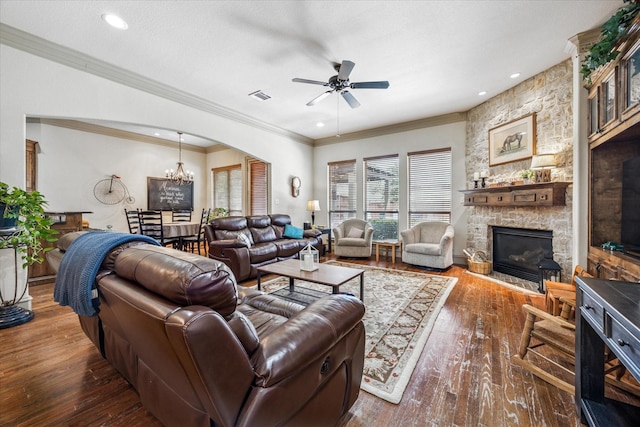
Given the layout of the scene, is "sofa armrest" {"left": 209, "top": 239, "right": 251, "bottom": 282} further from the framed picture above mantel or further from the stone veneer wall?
the framed picture above mantel

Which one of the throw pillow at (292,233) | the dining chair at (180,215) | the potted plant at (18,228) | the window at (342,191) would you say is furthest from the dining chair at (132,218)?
the window at (342,191)

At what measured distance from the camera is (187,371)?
0.89m

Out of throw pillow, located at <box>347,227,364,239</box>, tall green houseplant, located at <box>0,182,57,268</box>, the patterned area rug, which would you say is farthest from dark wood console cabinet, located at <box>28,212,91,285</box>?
throw pillow, located at <box>347,227,364,239</box>

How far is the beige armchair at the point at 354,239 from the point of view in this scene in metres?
5.56

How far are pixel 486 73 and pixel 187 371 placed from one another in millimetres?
4682

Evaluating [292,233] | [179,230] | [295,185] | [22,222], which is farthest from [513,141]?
[22,222]

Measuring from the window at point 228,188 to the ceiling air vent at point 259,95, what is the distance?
339 cm

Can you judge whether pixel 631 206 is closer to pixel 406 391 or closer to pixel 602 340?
pixel 602 340

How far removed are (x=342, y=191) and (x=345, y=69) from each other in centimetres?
391

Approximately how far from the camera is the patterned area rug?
1827 mm

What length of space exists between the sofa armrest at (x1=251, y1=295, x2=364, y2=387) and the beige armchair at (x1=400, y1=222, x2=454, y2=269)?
3.69m

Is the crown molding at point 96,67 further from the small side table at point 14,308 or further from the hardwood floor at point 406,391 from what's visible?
the hardwood floor at point 406,391

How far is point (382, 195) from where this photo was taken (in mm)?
6203

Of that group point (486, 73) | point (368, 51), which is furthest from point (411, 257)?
point (368, 51)
